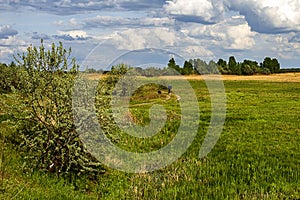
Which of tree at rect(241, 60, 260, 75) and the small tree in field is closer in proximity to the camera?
the small tree in field

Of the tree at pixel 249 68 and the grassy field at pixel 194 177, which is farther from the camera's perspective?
the tree at pixel 249 68

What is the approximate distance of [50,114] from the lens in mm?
16531

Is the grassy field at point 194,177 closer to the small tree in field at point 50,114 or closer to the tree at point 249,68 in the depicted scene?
the small tree in field at point 50,114

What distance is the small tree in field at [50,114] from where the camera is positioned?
16.0 meters

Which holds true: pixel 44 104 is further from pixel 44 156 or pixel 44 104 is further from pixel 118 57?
pixel 118 57

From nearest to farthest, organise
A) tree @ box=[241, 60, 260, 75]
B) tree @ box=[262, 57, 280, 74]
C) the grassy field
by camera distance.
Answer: the grassy field → tree @ box=[241, 60, 260, 75] → tree @ box=[262, 57, 280, 74]

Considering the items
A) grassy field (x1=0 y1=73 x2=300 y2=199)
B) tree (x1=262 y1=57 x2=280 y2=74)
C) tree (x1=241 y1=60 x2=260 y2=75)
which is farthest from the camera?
tree (x1=262 y1=57 x2=280 y2=74)

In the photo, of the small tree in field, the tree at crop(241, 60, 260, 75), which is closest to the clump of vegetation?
the small tree in field

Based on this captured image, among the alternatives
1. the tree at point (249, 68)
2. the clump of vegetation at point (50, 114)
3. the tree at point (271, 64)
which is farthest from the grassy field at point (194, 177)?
the tree at point (271, 64)

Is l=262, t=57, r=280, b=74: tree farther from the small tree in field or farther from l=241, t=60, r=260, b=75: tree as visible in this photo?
the small tree in field

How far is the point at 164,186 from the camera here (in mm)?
14773

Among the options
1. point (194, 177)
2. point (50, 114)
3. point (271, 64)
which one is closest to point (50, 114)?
point (50, 114)

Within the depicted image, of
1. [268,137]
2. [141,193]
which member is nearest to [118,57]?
[141,193]

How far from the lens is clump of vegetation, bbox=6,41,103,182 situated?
52.5 ft
